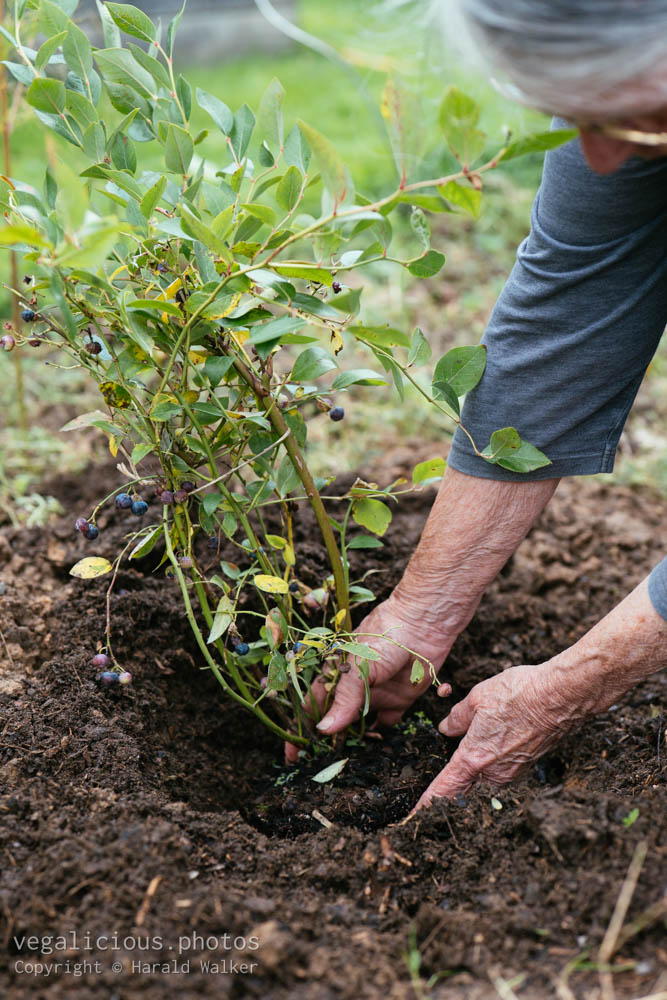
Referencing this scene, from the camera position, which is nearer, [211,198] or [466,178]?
[466,178]

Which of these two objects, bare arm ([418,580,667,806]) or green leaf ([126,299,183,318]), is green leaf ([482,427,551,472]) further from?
green leaf ([126,299,183,318])

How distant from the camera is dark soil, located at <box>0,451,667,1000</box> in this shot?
1.14 meters

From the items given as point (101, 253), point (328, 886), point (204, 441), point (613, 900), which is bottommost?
point (328, 886)

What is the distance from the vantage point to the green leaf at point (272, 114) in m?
1.30

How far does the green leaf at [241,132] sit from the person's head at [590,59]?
1.37ft

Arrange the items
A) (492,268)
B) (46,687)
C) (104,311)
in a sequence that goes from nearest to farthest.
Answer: (104,311), (46,687), (492,268)

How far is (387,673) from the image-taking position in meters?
1.72

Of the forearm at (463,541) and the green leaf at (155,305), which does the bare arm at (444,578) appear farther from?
the green leaf at (155,305)

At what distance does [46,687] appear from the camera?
1659 mm

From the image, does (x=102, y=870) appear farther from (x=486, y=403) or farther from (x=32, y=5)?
(x=32, y=5)

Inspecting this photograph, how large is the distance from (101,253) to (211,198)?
364 mm

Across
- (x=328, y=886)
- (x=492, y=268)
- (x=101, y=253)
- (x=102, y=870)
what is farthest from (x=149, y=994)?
Answer: (x=492, y=268)

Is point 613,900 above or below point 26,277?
below

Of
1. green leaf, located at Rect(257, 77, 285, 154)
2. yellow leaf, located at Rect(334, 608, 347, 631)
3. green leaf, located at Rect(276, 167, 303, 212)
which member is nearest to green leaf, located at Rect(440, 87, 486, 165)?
green leaf, located at Rect(276, 167, 303, 212)
